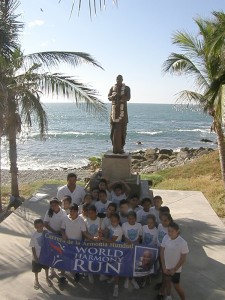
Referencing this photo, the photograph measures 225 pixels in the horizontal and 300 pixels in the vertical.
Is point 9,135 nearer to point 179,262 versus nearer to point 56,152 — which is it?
point 179,262

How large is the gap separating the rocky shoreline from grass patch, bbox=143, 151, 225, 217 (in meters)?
6.76

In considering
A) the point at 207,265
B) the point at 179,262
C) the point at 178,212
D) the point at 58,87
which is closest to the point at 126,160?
the point at 178,212

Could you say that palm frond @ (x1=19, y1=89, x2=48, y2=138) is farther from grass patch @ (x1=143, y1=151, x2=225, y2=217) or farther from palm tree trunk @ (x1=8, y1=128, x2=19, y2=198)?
grass patch @ (x1=143, y1=151, x2=225, y2=217)

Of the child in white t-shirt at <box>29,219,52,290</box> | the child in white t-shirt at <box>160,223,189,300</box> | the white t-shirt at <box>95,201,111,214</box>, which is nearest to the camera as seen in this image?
the child in white t-shirt at <box>160,223,189,300</box>

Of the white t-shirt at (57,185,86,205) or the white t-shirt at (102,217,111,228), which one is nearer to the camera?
the white t-shirt at (102,217,111,228)

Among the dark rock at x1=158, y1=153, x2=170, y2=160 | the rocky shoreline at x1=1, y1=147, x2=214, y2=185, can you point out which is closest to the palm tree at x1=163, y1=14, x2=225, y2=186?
the rocky shoreline at x1=1, y1=147, x2=214, y2=185

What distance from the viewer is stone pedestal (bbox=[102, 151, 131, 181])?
944 centimetres

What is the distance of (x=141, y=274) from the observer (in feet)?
18.2

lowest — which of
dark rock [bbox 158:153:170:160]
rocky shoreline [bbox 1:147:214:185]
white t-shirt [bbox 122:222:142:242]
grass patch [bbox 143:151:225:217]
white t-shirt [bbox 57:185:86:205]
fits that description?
rocky shoreline [bbox 1:147:214:185]

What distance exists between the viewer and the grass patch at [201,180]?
1299 cm

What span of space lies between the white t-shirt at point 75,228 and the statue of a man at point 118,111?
4109mm

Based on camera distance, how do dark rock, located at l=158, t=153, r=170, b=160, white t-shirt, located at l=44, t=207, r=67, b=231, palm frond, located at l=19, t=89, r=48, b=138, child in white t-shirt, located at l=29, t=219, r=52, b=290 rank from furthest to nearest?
dark rock, located at l=158, t=153, r=170, b=160 < palm frond, located at l=19, t=89, r=48, b=138 < white t-shirt, located at l=44, t=207, r=67, b=231 < child in white t-shirt, located at l=29, t=219, r=52, b=290

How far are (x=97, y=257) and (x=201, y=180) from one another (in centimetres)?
1160

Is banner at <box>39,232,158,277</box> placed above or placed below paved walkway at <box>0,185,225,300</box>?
above
